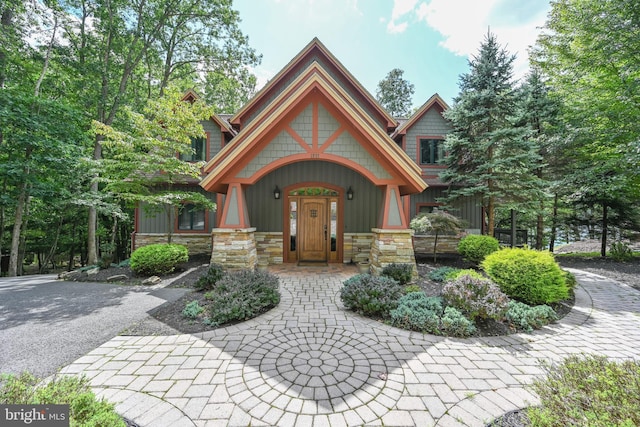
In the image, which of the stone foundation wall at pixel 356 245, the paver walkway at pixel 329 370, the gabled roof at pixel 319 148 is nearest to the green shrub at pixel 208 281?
the paver walkway at pixel 329 370

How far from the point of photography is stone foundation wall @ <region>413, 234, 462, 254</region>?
1130 cm

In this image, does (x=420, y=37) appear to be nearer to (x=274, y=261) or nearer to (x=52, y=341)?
(x=274, y=261)

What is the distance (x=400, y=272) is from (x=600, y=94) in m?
10.8

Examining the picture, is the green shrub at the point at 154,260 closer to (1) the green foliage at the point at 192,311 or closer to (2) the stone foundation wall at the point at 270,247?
(2) the stone foundation wall at the point at 270,247

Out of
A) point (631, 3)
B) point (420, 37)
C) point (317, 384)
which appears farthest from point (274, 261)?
point (631, 3)

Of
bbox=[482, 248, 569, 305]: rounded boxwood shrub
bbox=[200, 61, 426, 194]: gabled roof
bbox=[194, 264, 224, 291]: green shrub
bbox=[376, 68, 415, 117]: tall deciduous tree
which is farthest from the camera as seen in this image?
bbox=[376, 68, 415, 117]: tall deciduous tree

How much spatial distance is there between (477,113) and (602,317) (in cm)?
764

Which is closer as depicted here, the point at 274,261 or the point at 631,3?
the point at 631,3

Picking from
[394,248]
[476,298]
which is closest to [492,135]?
[394,248]

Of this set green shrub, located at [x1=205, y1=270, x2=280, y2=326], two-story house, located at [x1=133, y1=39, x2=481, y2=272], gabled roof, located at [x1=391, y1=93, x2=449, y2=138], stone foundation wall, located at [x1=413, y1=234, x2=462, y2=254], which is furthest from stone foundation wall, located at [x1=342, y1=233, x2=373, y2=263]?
gabled roof, located at [x1=391, y1=93, x2=449, y2=138]

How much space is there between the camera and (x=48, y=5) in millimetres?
10078

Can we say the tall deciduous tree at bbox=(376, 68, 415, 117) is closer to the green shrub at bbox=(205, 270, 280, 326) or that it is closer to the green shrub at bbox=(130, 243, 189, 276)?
the green shrub at bbox=(130, 243, 189, 276)

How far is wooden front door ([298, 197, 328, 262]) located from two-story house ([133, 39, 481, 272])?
4cm

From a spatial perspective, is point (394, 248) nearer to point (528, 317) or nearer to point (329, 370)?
point (528, 317)
